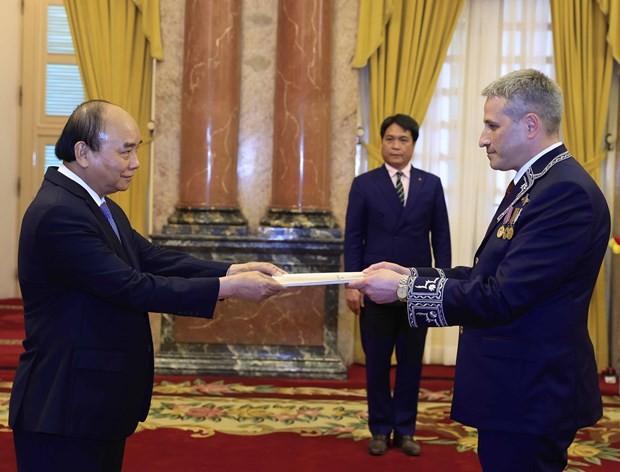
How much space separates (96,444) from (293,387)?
3720 mm

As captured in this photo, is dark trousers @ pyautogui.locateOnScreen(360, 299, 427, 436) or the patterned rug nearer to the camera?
dark trousers @ pyautogui.locateOnScreen(360, 299, 427, 436)

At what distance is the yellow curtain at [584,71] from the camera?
6.89 m

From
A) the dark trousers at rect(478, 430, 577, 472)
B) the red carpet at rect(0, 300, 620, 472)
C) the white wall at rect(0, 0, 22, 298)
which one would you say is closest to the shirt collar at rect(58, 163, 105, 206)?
the dark trousers at rect(478, 430, 577, 472)

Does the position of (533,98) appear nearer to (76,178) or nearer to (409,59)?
(76,178)

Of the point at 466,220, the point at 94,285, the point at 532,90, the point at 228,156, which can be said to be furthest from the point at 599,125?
the point at 94,285

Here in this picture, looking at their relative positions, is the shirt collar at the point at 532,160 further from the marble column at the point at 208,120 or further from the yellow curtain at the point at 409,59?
the yellow curtain at the point at 409,59

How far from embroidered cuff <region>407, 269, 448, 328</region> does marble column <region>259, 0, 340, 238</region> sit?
3909 mm

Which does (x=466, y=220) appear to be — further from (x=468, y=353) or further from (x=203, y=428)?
(x=468, y=353)

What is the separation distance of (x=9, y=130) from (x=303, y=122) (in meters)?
5.10

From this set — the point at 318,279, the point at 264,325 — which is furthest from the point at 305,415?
the point at 318,279

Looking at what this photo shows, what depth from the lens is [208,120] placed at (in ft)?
21.5

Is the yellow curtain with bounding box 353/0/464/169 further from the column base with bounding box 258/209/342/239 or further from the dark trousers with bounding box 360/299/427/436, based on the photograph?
the dark trousers with bounding box 360/299/427/436

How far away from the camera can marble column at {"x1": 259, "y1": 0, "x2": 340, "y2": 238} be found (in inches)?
258

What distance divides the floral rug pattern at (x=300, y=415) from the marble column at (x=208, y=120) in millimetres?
1271
